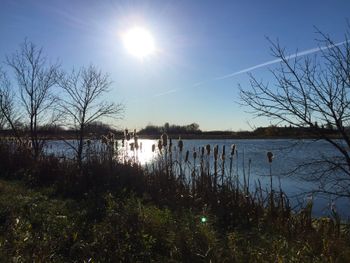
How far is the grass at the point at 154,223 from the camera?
441 centimetres

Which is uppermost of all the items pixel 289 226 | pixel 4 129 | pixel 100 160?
pixel 4 129

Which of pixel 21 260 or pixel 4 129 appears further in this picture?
pixel 4 129

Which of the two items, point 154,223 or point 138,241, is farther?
point 154,223

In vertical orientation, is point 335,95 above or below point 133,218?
above

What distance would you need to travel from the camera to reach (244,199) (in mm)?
7395

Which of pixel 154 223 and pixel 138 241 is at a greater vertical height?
pixel 154 223

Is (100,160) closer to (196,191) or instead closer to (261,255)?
(196,191)

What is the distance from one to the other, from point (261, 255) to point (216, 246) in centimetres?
57

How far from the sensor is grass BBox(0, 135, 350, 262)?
14.5 ft

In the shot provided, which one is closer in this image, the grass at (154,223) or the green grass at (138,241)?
the green grass at (138,241)

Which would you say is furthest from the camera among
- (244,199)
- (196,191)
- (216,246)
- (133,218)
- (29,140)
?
(29,140)

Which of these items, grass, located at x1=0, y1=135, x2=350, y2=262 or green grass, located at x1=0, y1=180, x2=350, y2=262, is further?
grass, located at x1=0, y1=135, x2=350, y2=262

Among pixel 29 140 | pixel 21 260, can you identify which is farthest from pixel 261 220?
pixel 29 140

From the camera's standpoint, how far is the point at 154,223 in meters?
5.28
